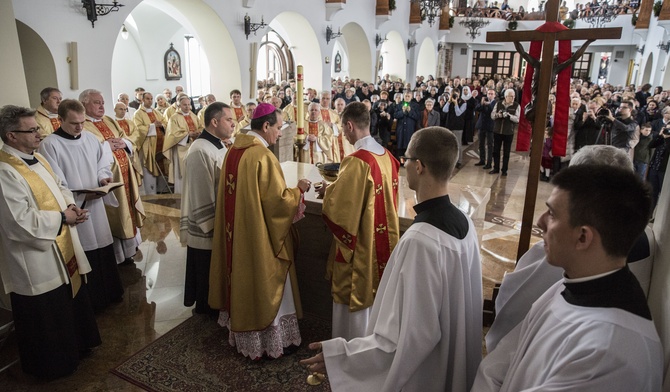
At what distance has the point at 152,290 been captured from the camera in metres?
4.48

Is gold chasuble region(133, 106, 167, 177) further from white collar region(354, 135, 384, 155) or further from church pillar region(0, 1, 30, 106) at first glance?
white collar region(354, 135, 384, 155)

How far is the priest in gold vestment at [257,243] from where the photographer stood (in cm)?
309

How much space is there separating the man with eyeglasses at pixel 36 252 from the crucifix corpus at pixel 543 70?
3095mm

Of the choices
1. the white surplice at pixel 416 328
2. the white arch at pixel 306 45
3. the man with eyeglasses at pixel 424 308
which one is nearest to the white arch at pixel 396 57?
the white arch at pixel 306 45

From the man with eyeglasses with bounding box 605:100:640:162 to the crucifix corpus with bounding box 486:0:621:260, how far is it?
15.3 feet

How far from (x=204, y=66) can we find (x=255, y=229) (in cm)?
1717

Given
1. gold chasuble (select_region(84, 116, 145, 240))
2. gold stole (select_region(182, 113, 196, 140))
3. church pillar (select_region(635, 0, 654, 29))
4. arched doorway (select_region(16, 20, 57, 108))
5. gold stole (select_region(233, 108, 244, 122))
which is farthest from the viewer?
church pillar (select_region(635, 0, 654, 29))

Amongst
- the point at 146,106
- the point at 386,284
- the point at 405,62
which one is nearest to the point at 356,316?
the point at 386,284

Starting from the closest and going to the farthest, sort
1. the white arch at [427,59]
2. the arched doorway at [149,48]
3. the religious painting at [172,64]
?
the arched doorway at [149,48]
the religious painting at [172,64]
the white arch at [427,59]

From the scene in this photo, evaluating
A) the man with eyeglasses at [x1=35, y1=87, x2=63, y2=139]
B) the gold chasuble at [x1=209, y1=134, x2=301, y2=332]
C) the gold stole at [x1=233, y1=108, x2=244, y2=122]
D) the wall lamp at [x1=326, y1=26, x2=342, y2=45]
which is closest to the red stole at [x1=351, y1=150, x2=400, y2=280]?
the gold chasuble at [x1=209, y1=134, x2=301, y2=332]

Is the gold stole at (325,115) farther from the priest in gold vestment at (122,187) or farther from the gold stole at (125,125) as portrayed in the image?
the priest in gold vestment at (122,187)

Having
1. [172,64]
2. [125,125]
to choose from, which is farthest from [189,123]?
[172,64]

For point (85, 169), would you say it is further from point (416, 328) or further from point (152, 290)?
point (416, 328)

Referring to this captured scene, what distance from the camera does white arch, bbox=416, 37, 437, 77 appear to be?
2469 centimetres
